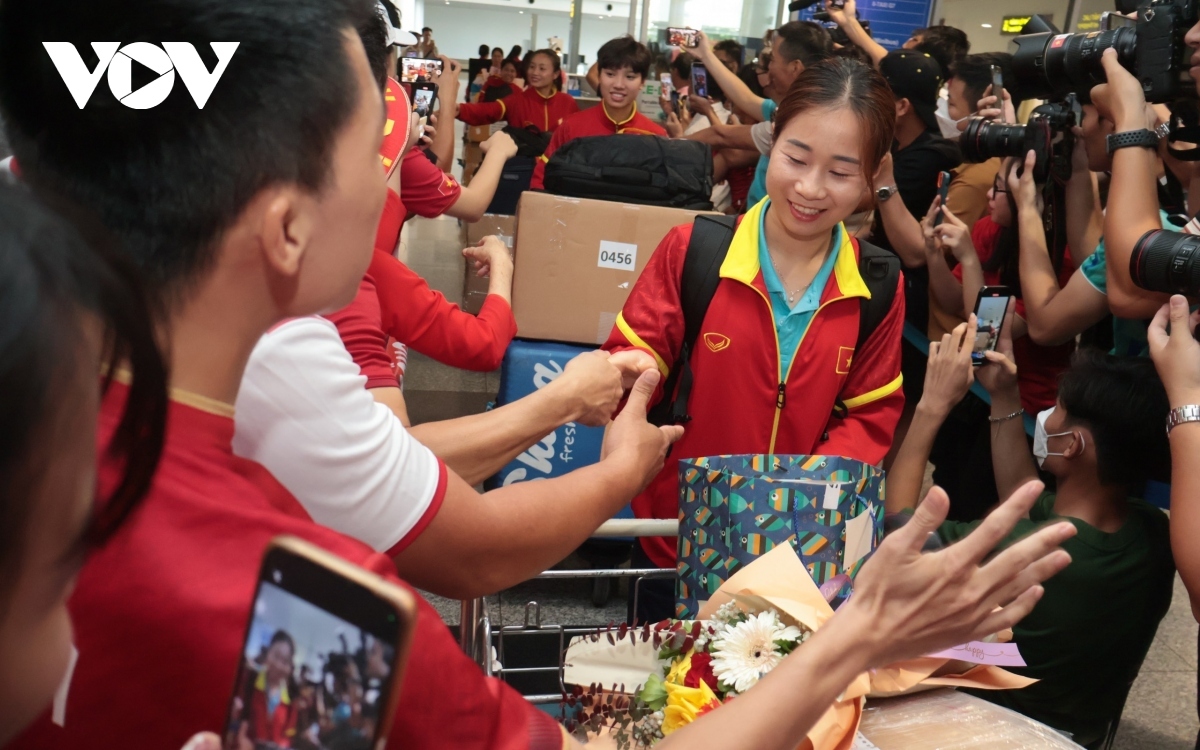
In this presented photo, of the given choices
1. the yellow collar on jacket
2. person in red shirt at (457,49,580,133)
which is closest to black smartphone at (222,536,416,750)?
the yellow collar on jacket

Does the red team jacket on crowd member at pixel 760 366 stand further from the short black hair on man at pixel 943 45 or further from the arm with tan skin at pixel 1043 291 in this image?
the short black hair on man at pixel 943 45

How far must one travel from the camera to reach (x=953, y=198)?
11.4 feet

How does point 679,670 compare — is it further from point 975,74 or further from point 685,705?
point 975,74

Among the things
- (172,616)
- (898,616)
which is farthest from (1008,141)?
(172,616)

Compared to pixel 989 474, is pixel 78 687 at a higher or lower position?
higher

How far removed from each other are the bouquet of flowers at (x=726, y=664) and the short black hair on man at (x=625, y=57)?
4.20 metres

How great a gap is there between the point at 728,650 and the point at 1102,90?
1.93 meters

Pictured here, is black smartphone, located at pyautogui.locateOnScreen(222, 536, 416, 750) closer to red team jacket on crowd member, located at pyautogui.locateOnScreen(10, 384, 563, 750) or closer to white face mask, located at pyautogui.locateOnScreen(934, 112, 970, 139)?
red team jacket on crowd member, located at pyautogui.locateOnScreen(10, 384, 563, 750)

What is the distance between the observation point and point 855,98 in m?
1.94

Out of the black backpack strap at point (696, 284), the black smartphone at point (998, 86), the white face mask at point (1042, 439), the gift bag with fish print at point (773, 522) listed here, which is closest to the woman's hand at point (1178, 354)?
the white face mask at point (1042, 439)

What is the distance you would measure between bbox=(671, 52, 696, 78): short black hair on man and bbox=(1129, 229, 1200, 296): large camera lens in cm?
545

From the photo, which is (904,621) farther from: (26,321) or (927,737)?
(26,321)

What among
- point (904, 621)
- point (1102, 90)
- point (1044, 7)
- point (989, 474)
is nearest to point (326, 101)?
point (904, 621)

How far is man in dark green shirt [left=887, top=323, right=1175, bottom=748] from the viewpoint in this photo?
6.15 ft
